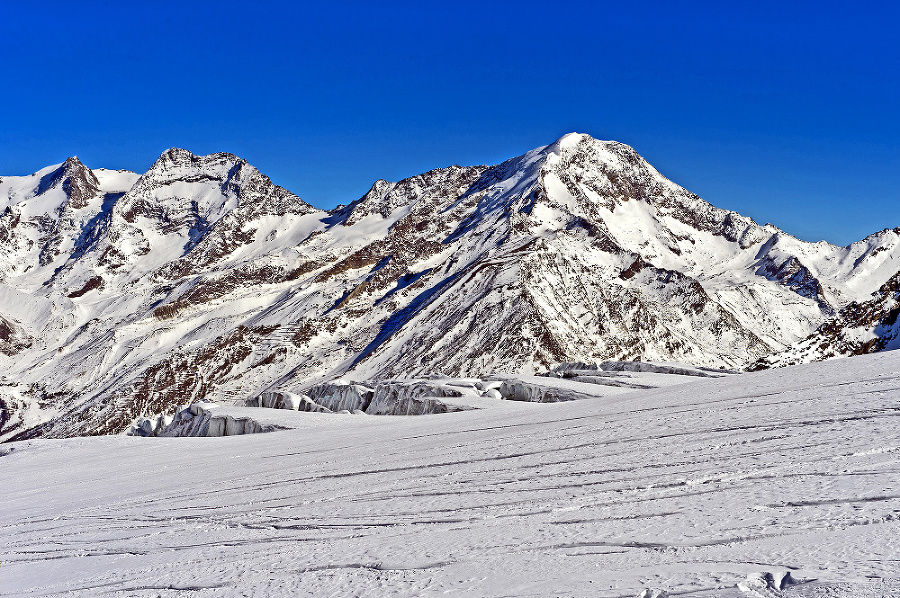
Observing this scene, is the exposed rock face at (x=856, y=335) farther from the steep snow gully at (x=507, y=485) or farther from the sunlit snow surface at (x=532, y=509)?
the sunlit snow surface at (x=532, y=509)

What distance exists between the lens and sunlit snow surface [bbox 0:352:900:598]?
20.6 ft

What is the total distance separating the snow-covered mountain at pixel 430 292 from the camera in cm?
8438

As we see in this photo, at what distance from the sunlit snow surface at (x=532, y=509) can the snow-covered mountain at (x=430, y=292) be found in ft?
49.4

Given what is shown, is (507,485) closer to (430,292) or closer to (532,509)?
(532,509)

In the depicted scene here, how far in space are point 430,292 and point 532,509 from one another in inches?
3848

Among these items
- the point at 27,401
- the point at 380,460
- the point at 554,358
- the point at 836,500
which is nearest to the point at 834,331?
the point at 380,460

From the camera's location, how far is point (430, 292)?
106500 millimetres

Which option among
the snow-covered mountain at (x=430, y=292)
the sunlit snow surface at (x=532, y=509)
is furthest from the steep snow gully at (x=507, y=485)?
the snow-covered mountain at (x=430, y=292)

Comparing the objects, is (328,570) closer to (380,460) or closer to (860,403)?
(380,460)

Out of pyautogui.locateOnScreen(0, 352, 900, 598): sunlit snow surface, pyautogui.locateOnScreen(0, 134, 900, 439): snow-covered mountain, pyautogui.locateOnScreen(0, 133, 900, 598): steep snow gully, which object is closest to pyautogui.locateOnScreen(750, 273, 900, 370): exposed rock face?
pyautogui.locateOnScreen(0, 133, 900, 598): steep snow gully

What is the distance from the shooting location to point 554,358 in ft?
236

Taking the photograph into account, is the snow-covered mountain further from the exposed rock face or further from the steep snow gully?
the steep snow gully

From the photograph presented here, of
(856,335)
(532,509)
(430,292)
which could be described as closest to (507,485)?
(532,509)

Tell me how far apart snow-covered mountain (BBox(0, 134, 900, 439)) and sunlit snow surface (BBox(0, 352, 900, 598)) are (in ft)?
49.4
